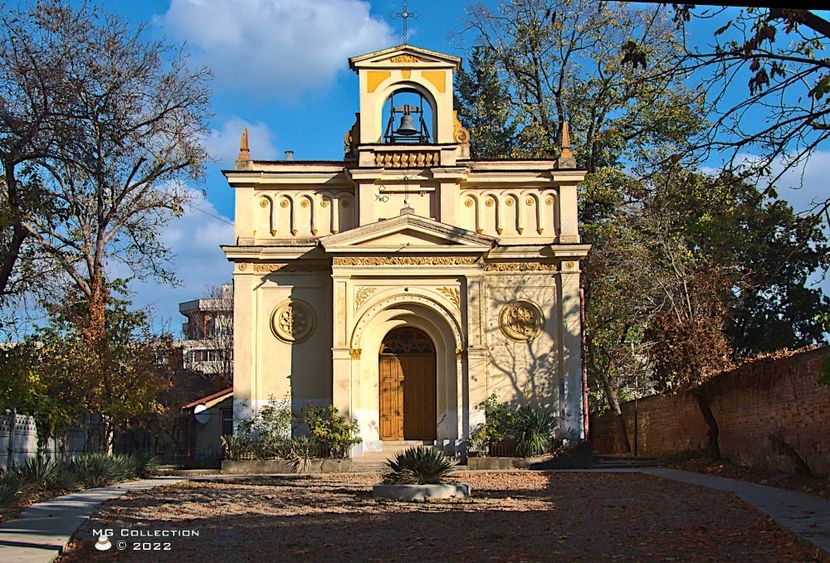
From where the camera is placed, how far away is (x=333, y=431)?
80.7ft

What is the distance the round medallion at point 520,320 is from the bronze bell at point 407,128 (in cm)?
589

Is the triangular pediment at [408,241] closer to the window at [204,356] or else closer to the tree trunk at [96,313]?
the tree trunk at [96,313]

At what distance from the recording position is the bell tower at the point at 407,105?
27.3 metres

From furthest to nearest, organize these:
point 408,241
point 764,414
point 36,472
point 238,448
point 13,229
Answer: point 408,241 < point 238,448 < point 764,414 < point 13,229 < point 36,472

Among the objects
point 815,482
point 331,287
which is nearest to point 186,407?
point 331,287

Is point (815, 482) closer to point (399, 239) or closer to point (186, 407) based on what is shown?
point (399, 239)

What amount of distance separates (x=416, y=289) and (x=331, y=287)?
8.47 feet

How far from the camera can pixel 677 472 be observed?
21.7 metres

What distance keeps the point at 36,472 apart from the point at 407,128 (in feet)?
Result: 49.6

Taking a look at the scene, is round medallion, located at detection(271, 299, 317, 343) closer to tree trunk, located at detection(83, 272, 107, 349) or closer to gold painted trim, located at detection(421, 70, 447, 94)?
tree trunk, located at detection(83, 272, 107, 349)

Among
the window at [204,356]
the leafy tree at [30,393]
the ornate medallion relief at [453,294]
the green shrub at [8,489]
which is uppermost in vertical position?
the window at [204,356]

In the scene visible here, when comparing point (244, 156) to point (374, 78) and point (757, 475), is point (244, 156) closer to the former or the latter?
point (374, 78)

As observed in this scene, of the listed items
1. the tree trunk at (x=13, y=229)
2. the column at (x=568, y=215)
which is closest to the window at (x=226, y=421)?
the column at (x=568, y=215)

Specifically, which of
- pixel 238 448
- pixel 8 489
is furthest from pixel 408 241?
pixel 8 489
